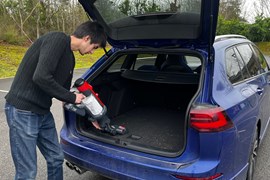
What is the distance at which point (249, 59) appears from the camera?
3.51 m

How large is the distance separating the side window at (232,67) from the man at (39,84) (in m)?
1.18

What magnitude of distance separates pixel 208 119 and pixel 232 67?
0.94 metres

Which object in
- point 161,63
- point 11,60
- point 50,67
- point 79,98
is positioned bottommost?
point 11,60

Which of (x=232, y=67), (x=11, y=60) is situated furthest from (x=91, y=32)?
(x=11, y=60)

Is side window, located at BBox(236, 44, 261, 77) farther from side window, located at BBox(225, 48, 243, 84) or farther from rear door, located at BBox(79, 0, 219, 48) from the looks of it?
rear door, located at BBox(79, 0, 219, 48)

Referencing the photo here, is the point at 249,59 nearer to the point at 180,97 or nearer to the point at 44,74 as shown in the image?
the point at 180,97

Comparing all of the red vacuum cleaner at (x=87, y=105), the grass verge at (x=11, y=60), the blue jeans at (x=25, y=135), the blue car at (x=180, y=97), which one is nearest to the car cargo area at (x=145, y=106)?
the blue car at (x=180, y=97)

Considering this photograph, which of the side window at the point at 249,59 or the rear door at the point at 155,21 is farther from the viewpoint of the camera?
the side window at the point at 249,59

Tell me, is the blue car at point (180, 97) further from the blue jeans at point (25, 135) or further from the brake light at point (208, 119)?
the blue jeans at point (25, 135)

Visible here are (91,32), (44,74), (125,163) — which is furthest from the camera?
(125,163)

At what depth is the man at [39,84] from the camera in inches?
83.2

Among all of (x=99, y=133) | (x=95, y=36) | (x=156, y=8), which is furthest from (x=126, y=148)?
(x=156, y=8)

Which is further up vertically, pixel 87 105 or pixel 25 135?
pixel 87 105

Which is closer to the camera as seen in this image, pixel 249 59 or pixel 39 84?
pixel 39 84
